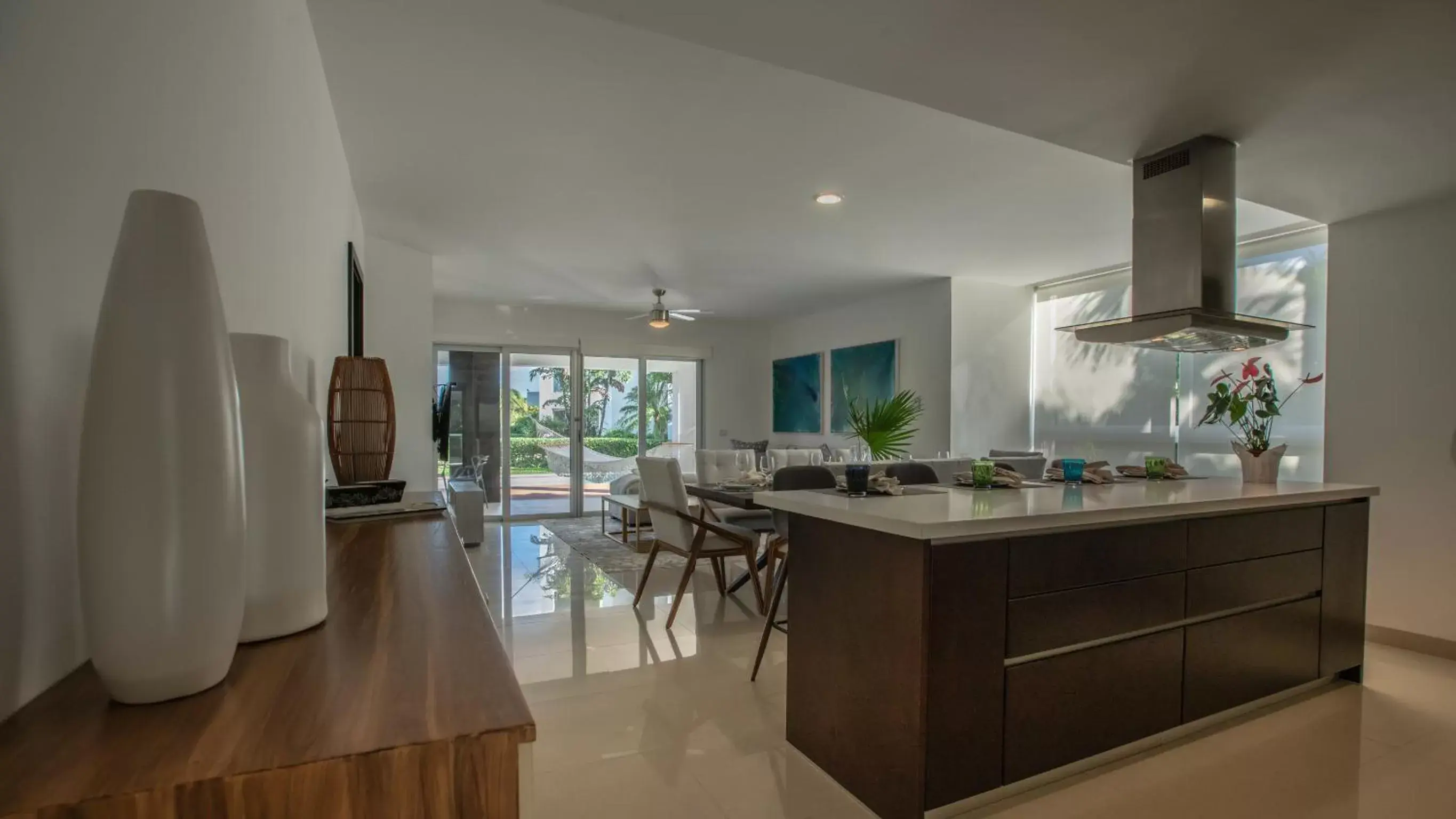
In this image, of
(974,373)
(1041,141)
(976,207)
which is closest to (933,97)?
(1041,141)

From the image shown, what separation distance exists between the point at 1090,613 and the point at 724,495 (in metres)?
2.06

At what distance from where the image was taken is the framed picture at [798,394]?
311 inches

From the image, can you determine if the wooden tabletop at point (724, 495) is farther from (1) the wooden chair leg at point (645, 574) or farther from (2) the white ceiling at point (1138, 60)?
(2) the white ceiling at point (1138, 60)

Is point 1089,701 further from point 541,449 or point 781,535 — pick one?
point 541,449

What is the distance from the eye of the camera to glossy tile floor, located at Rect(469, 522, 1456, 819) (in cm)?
193

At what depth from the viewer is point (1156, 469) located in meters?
3.27

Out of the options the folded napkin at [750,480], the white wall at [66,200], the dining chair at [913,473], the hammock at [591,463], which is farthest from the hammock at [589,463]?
the white wall at [66,200]

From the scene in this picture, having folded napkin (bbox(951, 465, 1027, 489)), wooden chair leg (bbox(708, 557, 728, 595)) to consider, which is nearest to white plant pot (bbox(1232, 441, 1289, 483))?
folded napkin (bbox(951, 465, 1027, 489))

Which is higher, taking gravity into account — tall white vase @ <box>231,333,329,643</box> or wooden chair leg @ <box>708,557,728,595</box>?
tall white vase @ <box>231,333,329,643</box>

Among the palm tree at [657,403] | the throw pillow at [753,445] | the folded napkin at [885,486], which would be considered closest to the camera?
the folded napkin at [885,486]

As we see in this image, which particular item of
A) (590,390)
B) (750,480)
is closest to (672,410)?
(590,390)

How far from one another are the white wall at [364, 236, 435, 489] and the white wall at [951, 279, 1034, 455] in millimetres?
4538

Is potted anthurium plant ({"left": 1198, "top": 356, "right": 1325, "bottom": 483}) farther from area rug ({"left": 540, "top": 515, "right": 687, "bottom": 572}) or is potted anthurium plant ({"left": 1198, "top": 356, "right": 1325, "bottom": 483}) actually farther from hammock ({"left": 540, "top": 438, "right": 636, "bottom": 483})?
hammock ({"left": 540, "top": 438, "right": 636, "bottom": 483})

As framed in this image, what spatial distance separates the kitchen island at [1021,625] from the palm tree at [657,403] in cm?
609
